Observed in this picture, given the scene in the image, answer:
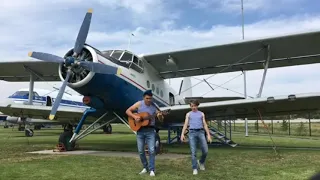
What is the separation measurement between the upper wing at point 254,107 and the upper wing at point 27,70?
6258 mm

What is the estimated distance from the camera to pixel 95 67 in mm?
9711

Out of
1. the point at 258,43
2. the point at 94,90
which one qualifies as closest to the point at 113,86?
the point at 94,90

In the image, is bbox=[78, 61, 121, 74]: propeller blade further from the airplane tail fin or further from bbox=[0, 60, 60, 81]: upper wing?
the airplane tail fin

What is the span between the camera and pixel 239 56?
13.3m

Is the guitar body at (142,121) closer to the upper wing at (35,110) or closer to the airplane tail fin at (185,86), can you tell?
the upper wing at (35,110)

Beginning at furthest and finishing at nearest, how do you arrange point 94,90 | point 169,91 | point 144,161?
point 169,91, point 94,90, point 144,161

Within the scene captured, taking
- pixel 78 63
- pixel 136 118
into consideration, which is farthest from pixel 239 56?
pixel 136 118

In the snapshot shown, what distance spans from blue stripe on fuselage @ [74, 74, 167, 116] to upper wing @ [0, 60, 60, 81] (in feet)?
16.8

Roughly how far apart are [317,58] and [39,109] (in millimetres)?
11953

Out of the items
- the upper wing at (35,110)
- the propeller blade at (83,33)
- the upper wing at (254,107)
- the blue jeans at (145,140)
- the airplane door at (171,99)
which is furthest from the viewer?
the airplane door at (171,99)

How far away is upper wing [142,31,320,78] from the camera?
12070 millimetres

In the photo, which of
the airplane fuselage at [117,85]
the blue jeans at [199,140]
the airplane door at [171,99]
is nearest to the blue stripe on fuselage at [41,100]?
the airplane door at [171,99]

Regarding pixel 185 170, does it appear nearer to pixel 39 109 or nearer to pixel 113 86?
pixel 113 86

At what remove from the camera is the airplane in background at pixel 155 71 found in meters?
10.2
